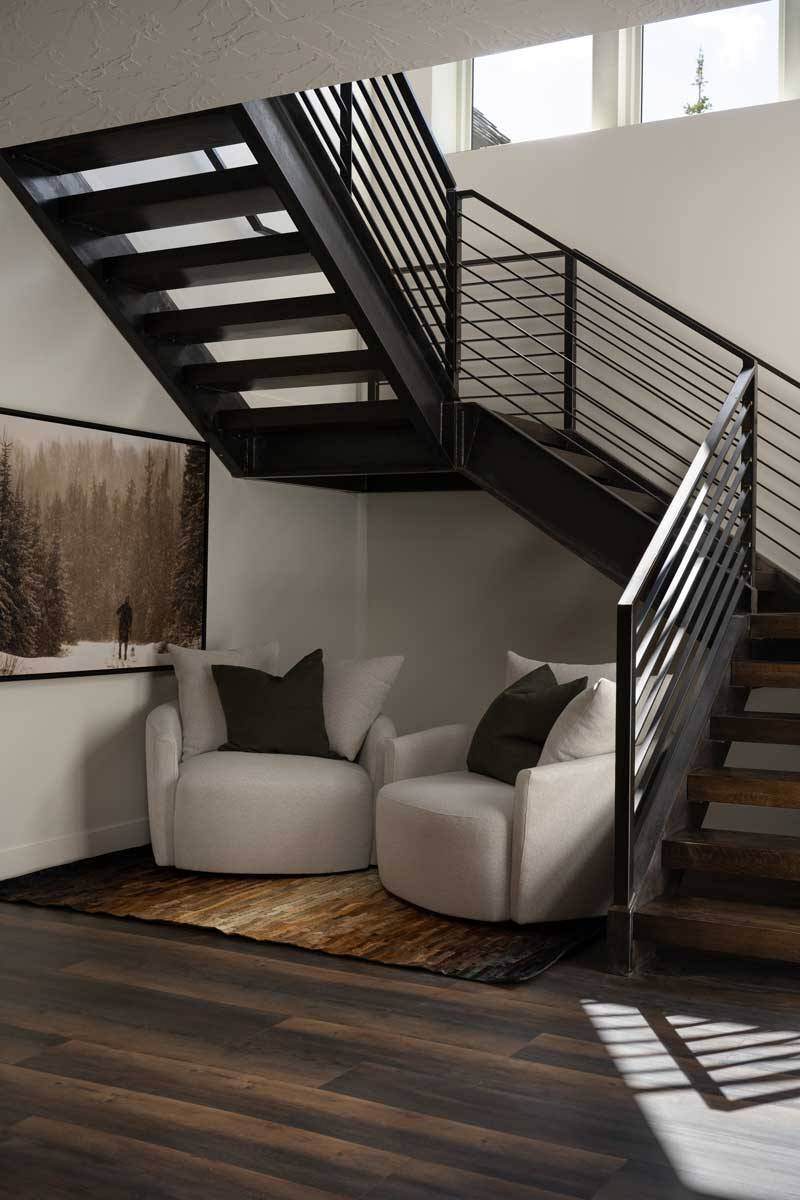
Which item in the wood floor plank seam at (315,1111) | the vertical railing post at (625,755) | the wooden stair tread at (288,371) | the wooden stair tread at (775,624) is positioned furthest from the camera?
the wooden stair tread at (288,371)

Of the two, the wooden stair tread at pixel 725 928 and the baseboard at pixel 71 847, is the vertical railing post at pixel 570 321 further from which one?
the baseboard at pixel 71 847

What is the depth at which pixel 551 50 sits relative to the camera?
22.5 ft

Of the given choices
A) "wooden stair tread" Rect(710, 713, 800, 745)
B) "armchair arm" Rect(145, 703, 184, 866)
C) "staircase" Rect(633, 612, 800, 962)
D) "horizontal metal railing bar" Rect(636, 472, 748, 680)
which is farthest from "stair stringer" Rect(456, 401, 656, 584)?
"armchair arm" Rect(145, 703, 184, 866)

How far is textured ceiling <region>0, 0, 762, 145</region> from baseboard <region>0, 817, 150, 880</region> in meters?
3.01

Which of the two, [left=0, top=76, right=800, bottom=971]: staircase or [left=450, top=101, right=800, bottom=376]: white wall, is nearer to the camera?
[left=0, top=76, right=800, bottom=971]: staircase

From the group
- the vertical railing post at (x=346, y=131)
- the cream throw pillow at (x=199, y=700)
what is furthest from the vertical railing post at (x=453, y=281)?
the cream throw pillow at (x=199, y=700)

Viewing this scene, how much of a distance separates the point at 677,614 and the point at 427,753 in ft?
4.76

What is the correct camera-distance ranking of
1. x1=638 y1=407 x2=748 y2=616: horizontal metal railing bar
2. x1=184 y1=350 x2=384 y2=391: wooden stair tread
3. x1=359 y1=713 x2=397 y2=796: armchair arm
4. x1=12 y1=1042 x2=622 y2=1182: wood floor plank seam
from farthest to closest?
x1=359 y1=713 x2=397 y2=796: armchair arm → x1=184 y1=350 x2=384 y2=391: wooden stair tread → x1=638 y1=407 x2=748 y2=616: horizontal metal railing bar → x1=12 y1=1042 x2=622 y2=1182: wood floor plank seam

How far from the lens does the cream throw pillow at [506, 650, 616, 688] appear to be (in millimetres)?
4938

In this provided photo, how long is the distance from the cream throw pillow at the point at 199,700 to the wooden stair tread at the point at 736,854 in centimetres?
212

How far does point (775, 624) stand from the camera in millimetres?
4707

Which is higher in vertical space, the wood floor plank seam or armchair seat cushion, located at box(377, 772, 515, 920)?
armchair seat cushion, located at box(377, 772, 515, 920)

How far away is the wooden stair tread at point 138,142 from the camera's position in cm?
409

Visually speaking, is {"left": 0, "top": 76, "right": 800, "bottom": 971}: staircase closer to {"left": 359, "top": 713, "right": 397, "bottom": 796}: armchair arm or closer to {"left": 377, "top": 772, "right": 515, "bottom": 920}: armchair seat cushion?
{"left": 377, "top": 772, "right": 515, "bottom": 920}: armchair seat cushion
